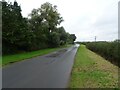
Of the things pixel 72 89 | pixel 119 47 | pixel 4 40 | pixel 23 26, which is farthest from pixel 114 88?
pixel 23 26

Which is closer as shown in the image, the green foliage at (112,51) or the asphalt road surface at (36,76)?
the asphalt road surface at (36,76)

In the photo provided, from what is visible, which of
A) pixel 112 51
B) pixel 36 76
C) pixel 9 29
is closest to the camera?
pixel 36 76

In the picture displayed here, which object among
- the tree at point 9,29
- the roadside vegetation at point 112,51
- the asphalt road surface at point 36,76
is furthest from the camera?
the tree at point 9,29

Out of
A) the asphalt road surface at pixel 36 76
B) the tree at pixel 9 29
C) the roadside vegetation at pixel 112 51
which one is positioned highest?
the tree at pixel 9 29

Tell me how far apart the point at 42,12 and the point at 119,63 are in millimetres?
47024

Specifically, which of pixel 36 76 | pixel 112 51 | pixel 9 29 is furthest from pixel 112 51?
pixel 9 29

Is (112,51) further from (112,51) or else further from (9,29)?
(9,29)

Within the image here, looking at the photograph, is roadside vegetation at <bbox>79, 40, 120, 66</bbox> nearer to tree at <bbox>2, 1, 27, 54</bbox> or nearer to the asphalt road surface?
the asphalt road surface

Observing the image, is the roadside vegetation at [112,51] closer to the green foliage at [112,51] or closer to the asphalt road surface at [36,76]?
the green foliage at [112,51]

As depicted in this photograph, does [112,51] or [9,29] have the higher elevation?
[9,29]

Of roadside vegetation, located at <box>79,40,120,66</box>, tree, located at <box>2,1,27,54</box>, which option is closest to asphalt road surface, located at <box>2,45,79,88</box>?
roadside vegetation, located at <box>79,40,120,66</box>

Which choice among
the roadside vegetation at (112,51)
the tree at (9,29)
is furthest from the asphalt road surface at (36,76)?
the tree at (9,29)

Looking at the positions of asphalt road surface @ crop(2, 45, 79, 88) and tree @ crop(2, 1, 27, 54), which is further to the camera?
tree @ crop(2, 1, 27, 54)

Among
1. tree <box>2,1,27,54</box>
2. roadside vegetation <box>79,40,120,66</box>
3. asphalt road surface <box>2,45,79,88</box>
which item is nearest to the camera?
asphalt road surface <box>2,45,79,88</box>
